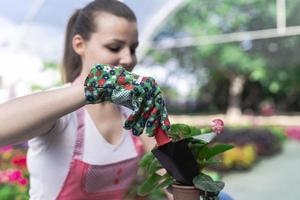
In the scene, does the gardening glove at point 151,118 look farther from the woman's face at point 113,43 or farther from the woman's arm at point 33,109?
the woman's face at point 113,43

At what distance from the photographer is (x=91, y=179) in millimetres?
1322

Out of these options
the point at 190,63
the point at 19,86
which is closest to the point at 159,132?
the point at 19,86

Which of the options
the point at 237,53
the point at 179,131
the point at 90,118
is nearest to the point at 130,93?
the point at 179,131

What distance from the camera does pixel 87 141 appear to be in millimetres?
1326

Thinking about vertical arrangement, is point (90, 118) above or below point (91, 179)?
above

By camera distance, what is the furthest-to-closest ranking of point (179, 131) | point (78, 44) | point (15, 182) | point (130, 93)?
point (15, 182) < point (78, 44) < point (179, 131) < point (130, 93)

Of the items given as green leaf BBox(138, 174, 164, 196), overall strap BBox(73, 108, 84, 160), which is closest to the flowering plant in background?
overall strap BBox(73, 108, 84, 160)

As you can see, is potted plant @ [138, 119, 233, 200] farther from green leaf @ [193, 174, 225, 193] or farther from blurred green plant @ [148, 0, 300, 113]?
blurred green plant @ [148, 0, 300, 113]

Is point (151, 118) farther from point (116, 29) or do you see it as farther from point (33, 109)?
point (116, 29)

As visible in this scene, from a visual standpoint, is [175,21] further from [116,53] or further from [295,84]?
[116,53]

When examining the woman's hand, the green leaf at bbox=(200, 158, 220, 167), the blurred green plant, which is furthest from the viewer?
the blurred green plant

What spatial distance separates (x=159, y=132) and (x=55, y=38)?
7.55m

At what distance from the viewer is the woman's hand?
0.85 metres

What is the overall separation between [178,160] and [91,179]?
480 mm
